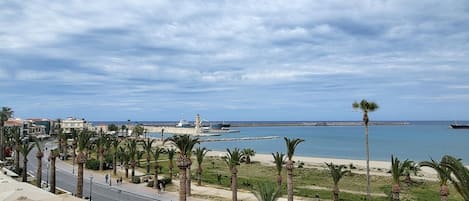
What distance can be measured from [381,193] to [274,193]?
27.8 m

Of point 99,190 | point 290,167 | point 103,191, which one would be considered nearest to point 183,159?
point 290,167

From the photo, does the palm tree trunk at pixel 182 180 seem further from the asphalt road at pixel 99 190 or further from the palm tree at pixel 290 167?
the palm tree at pixel 290 167

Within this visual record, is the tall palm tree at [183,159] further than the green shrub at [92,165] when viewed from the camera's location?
No

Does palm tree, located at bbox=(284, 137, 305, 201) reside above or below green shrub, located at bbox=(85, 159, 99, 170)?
above

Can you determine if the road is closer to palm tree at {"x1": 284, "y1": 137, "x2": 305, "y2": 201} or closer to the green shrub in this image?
the green shrub

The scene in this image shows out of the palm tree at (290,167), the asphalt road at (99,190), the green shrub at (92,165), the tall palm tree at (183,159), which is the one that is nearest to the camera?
the tall palm tree at (183,159)

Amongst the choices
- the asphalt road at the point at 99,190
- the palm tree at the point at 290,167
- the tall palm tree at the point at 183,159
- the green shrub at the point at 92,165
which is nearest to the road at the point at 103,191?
the asphalt road at the point at 99,190

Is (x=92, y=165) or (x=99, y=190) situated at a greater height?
(x=92, y=165)

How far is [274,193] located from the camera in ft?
88.3

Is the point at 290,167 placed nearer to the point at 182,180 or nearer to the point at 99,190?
the point at 182,180

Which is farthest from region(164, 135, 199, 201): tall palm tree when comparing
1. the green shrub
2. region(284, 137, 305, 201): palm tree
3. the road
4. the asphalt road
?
the green shrub

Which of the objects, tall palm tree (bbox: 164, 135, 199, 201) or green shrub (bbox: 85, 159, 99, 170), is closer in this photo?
tall palm tree (bbox: 164, 135, 199, 201)

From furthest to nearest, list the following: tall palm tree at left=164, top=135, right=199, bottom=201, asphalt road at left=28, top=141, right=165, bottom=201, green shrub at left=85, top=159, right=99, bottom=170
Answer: green shrub at left=85, top=159, right=99, bottom=170 < asphalt road at left=28, top=141, right=165, bottom=201 < tall palm tree at left=164, top=135, right=199, bottom=201

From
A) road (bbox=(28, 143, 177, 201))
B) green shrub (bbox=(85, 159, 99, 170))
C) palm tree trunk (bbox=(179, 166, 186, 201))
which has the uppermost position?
palm tree trunk (bbox=(179, 166, 186, 201))
